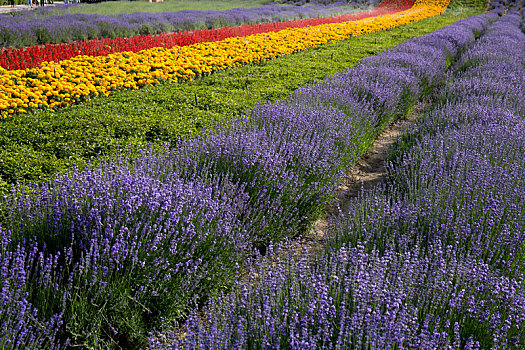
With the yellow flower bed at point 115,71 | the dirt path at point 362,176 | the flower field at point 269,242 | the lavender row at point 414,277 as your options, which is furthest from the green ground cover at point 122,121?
the lavender row at point 414,277

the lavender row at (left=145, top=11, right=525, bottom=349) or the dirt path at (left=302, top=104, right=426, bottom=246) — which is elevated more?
the lavender row at (left=145, top=11, right=525, bottom=349)

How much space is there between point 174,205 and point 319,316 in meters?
1.32

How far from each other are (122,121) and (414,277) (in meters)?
3.60

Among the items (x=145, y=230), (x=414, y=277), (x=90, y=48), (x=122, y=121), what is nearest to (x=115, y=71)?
(x=90, y=48)

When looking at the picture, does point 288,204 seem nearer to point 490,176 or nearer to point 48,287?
point 490,176

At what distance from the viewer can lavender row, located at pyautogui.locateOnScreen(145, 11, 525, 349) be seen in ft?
5.91

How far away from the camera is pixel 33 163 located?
3.68 meters

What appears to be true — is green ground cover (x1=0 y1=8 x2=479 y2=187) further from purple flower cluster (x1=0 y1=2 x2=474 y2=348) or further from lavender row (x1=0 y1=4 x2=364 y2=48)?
lavender row (x1=0 y1=4 x2=364 y2=48)

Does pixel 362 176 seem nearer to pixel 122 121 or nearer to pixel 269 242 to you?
pixel 269 242

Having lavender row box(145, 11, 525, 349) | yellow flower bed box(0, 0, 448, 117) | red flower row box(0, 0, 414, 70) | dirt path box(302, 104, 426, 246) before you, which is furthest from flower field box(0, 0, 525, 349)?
red flower row box(0, 0, 414, 70)

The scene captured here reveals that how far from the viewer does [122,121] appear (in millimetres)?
4754

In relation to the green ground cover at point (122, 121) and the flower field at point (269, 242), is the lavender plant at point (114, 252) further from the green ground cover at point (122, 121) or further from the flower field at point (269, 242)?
the green ground cover at point (122, 121)

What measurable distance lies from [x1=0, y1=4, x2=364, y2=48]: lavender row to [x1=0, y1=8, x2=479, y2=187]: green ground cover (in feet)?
29.2

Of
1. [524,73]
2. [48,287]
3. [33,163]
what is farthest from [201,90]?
[524,73]
